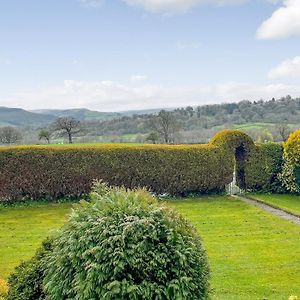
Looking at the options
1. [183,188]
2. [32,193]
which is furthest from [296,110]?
[32,193]

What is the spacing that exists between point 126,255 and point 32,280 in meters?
1.54

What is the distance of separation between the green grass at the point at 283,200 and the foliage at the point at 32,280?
536 inches

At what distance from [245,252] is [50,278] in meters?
7.99

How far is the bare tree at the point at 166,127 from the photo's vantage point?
129ft

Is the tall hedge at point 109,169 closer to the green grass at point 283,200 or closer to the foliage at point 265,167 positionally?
the foliage at point 265,167

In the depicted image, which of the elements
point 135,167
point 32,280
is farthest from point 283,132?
point 32,280

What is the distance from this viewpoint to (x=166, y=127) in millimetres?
39375

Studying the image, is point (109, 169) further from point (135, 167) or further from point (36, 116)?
point (36, 116)

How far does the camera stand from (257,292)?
8.95 m

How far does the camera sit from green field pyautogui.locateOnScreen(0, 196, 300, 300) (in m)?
9.37

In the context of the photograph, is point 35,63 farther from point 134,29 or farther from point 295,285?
point 295,285

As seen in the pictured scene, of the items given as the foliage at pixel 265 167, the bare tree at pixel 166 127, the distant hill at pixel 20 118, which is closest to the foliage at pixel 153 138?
the bare tree at pixel 166 127

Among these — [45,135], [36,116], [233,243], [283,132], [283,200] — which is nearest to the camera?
[233,243]

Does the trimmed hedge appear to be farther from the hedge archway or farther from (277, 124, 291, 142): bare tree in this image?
(277, 124, 291, 142): bare tree
